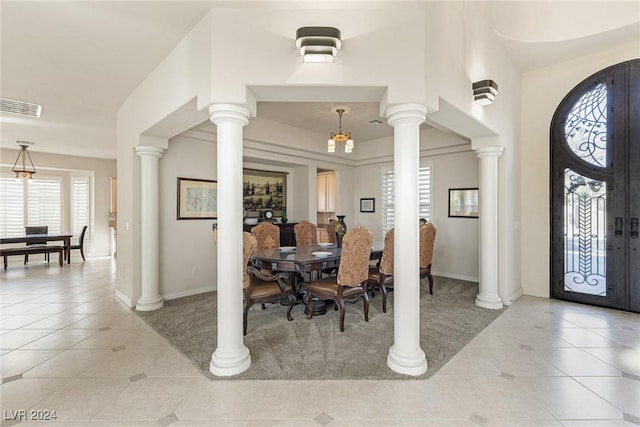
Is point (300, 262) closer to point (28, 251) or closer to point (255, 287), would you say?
point (255, 287)

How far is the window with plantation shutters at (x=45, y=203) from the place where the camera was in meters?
7.82

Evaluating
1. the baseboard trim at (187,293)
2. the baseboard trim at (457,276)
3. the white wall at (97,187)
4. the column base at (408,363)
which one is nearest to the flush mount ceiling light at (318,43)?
the column base at (408,363)

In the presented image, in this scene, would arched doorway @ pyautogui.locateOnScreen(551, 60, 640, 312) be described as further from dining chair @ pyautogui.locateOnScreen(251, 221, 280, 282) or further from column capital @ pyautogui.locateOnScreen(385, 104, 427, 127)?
dining chair @ pyautogui.locateOnScreen(251, 221, 280, 282)

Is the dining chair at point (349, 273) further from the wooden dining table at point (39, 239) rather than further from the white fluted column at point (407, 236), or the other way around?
the wooden dining table at point (39, 239)

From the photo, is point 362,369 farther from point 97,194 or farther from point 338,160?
point 97,194

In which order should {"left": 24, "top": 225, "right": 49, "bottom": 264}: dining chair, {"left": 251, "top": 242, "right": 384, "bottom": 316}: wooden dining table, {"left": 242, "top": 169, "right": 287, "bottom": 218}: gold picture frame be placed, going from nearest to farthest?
1. {"left": 251, "top": 242, "right": 384, "bottom": 316}: wooden dining table
2. {"left": 242, "top": 169, "right": 287, "bottom": 218}: gold picture frame
3. {"left": 24, "top": 225, "right": 49, "bottom": 264}: dining chair

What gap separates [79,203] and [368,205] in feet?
26.6

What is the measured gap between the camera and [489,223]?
404 cm

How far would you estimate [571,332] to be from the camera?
3.21 m

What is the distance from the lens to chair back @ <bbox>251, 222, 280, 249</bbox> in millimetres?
4637

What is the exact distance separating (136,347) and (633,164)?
6059mm

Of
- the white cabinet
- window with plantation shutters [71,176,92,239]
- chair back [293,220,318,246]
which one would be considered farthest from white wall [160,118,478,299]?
window with plantation shutters [71,176,92,239]

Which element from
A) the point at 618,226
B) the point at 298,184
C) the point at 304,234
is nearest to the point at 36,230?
the point at 298,184

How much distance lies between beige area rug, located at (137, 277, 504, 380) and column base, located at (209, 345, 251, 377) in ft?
0.14
